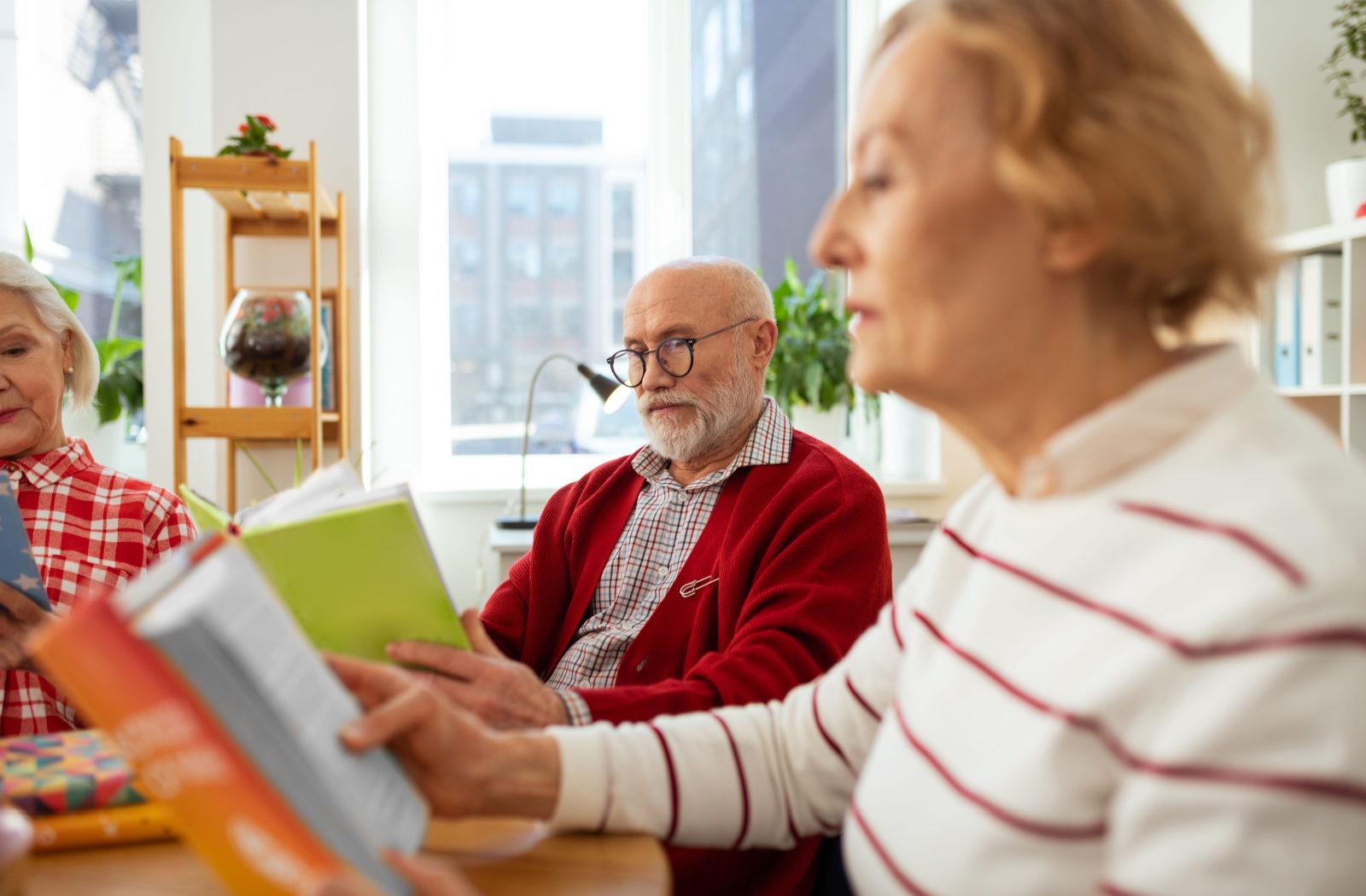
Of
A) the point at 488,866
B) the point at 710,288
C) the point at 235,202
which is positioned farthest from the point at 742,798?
the point at 235,202

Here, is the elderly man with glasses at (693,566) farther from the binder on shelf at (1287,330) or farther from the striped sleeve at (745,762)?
the binder on shelf at (1287,330)

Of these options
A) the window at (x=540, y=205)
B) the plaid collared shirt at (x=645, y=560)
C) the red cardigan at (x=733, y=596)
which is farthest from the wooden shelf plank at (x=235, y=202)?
the plaid collared shirt at (x=645, y=560)

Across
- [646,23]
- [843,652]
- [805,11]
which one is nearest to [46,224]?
[646,23]

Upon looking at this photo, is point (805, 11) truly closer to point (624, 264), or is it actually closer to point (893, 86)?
point (624, 264)

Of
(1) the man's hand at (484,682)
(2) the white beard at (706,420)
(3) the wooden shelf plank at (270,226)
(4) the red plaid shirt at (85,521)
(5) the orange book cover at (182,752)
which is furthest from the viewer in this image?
(3) the wooden shelf plank at (270,226)

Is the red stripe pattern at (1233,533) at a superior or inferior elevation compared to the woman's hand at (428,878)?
superior

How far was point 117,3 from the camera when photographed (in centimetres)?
323

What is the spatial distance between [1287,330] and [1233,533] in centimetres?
230

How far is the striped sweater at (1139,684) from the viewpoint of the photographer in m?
0.51

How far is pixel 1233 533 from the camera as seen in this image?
0.56m

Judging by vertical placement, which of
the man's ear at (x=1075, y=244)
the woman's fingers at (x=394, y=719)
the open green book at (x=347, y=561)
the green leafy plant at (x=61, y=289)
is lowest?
the woman's fingers at (x=394, y=719)

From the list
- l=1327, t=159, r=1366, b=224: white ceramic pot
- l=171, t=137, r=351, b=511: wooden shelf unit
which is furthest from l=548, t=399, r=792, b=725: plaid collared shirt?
l=1327, t=159, r=1366, b=224: white ceramic pot

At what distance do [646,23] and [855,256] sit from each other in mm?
3272

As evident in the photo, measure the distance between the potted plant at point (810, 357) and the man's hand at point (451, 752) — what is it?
2537mm
